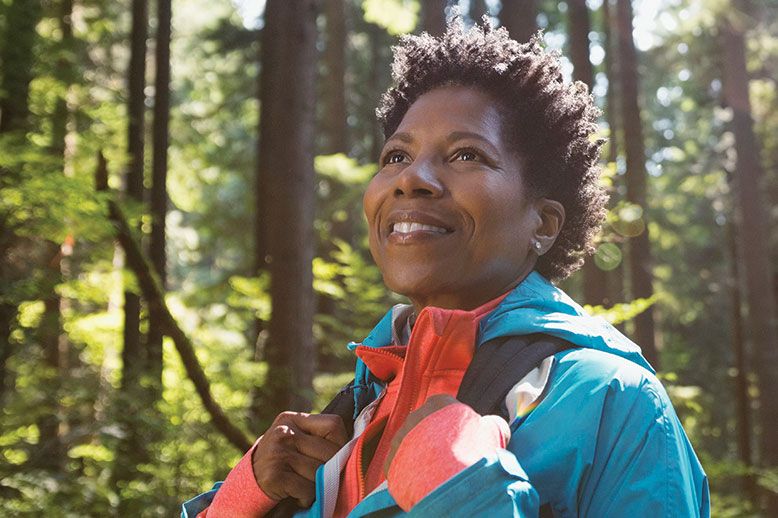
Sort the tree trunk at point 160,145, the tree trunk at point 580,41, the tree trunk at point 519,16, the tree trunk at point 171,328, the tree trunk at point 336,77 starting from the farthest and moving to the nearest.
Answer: the tree trunk at point 336,77
the tree trunk at point 580,41
the tree trunk at point 160,145
the tree trunk at point 519,16
the tree trunk at point 171,328

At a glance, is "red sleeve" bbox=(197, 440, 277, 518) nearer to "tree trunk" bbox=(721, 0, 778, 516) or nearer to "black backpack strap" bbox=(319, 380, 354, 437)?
"black backpack strap" bbox=(319, 380, 354, 437)

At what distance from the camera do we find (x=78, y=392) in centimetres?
792

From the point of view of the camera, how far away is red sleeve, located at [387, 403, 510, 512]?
1.48m

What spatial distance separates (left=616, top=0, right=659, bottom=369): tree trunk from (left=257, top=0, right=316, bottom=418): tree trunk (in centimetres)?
551

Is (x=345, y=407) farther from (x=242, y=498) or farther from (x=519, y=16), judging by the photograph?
(x=519, y=16)

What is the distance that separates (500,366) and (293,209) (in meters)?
5.41

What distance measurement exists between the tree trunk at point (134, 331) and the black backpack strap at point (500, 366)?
5373 millimetres

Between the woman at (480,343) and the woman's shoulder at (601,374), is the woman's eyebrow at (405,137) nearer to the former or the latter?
the woman at (480,343)

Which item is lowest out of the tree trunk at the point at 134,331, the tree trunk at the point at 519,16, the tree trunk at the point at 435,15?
the tree trunk at the point at 134,331

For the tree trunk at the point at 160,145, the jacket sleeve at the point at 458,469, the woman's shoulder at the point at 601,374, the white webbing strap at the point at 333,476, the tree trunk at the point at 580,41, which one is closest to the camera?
the jacket sleeve at the point at 458,469

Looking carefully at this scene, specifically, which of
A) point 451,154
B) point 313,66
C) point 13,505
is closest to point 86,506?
point 13,505

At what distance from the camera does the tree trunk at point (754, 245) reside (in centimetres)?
1583

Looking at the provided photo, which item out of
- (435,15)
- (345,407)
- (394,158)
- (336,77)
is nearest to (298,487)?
(345,407)

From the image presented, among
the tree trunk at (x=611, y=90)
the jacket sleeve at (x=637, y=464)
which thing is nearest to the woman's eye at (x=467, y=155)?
the jacket sleeve at (x=637, y=464)
